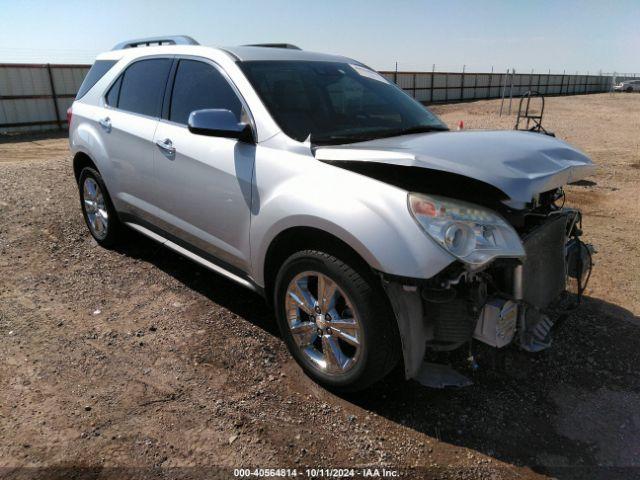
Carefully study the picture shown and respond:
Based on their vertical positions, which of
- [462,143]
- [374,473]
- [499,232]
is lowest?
[374,473]

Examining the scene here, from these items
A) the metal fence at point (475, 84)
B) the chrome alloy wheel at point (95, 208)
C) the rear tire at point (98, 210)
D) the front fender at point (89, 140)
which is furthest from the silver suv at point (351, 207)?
the metal fence at point (475, 84)

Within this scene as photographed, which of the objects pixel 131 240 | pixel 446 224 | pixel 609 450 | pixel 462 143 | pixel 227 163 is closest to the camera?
pixel 446 224

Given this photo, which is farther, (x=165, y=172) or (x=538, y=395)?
(x=165, y=172)

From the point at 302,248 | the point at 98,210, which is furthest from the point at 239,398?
the point at 98,210

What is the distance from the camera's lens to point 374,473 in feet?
7.81

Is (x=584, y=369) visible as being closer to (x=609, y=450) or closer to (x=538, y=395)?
(x=538, y=395)

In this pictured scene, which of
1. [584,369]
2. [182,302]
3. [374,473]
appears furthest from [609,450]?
[182,302]

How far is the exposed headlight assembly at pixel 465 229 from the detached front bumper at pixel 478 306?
0.07 m

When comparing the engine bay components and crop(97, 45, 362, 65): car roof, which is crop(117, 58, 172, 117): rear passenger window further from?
the engine bay components

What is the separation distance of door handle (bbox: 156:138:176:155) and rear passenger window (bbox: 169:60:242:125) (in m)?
0.17

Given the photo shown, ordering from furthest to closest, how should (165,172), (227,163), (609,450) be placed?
(165,172) < (227,163) < (609,450)

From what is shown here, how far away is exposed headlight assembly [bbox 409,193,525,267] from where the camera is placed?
230 centimetres

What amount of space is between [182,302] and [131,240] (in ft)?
5.11

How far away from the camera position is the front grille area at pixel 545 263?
102 inches
